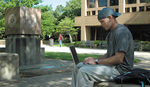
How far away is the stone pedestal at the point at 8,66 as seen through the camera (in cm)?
609

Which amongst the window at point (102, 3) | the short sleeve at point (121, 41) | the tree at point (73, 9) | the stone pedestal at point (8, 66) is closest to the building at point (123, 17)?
the window at point (102, 3)

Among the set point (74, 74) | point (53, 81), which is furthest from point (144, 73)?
point (53, 81)

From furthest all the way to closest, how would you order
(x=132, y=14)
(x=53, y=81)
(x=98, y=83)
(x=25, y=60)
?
(x=132, y=14) → (x=25, y=60) → (x=53, y=81) → (x=98, y=83)

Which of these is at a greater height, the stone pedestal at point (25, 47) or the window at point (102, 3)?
the window at point (102, 3)

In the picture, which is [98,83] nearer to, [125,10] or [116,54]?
[116,54]

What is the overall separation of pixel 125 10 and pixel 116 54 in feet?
104

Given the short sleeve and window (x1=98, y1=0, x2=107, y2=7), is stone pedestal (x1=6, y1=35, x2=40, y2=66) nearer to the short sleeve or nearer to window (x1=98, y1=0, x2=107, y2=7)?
the short sleeve

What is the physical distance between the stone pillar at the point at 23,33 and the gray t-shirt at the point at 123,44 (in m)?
6.38

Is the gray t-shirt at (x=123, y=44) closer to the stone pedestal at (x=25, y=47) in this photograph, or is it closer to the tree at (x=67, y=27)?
the stone pedestal at (x=25, y=47)

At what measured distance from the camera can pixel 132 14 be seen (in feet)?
97.5

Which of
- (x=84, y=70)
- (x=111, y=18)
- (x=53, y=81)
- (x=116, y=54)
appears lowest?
(x=53, y=81)

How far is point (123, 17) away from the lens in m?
30.9

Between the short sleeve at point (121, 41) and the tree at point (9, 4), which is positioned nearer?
the short sleeve at point (121, 41)

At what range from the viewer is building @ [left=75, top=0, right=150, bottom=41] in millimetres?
29570
